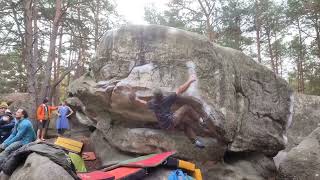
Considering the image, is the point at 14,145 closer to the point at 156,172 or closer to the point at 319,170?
the point at 156,172

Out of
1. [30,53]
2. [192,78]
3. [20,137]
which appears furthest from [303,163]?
[30,53]

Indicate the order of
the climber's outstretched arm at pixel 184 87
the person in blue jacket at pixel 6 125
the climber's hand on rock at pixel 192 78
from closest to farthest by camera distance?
the climber's outstretched arm at pixel 184 87 < the climber's hand on rock at pixel 192 78 < the person in blue jacket at pixel 6 125

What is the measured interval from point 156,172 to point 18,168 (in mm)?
2967

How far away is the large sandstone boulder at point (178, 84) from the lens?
370 inches

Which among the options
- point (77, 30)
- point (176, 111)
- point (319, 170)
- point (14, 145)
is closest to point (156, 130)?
point (176, 111)

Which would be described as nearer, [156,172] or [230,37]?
[156,172]

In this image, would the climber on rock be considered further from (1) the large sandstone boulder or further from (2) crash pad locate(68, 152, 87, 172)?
(2) crash pad locate(68, 152, 87, 172)

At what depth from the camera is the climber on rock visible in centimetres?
A: 875

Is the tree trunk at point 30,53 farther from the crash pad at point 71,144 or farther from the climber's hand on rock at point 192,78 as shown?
the climber's hand on rock at point 192,78

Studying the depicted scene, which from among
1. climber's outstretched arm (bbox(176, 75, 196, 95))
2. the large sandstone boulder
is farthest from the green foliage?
climber's outstretched arm (bbox(176, 75, 196, 95))

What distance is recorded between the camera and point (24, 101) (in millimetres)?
18234

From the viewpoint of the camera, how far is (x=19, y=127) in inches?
320

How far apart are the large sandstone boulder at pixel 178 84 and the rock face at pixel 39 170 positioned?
3296 mm

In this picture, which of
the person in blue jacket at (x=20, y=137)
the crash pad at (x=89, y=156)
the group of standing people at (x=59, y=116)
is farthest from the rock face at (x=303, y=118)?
the person in blue jacket at (x=20, y=137)
